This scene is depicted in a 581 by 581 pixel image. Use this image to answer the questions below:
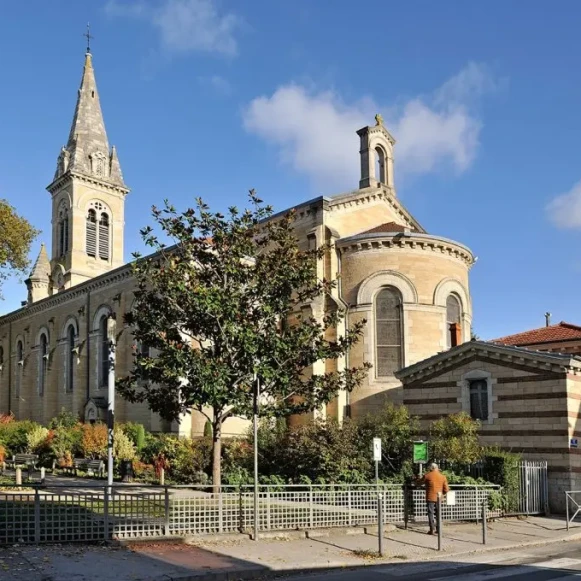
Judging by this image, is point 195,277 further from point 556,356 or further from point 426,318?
point 426,318

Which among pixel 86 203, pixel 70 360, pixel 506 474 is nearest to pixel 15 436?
pixel 70 360

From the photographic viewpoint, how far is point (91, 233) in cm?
5547

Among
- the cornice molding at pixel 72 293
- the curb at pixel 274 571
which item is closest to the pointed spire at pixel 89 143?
the cornice molding at pixel 72 293

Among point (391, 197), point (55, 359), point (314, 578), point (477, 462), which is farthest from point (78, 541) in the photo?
point (55, 359)

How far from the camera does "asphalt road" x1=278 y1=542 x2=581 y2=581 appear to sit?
10711 mm

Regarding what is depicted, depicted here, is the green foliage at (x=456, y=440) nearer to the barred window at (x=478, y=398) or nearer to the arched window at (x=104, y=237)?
the barred window at (x=478, y=398)

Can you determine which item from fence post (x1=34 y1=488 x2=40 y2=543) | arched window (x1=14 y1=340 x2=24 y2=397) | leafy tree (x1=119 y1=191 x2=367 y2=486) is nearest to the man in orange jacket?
leafy tree (x1=119 y1=191 x2=367 y2=486)

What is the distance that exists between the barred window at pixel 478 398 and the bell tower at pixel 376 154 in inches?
627

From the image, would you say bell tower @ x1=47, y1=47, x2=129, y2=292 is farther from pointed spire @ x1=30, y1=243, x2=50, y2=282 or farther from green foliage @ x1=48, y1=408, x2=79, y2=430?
green foliage @ x1=48, y1=408, x2=79, y2=430

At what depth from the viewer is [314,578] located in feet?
34.8

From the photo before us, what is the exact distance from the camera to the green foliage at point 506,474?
19344mm

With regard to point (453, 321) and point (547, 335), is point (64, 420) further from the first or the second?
point (547, 335)

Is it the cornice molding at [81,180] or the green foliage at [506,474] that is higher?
the cornice molding at [81,180]

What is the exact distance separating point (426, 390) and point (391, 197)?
1514 cm
